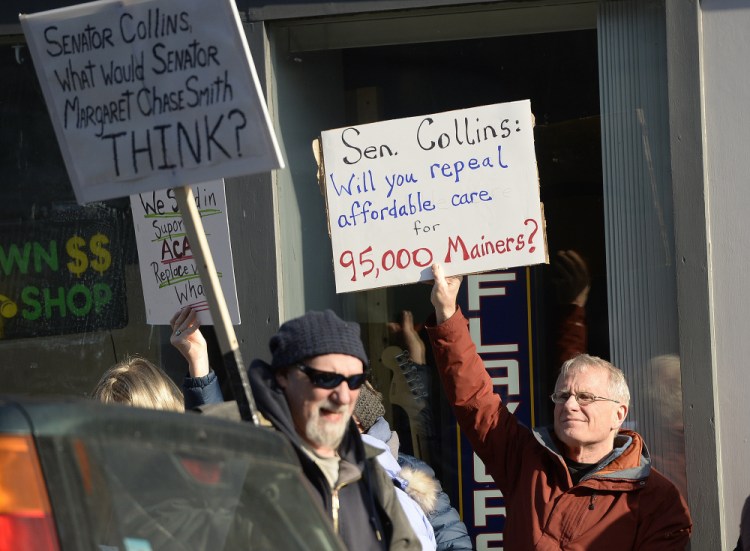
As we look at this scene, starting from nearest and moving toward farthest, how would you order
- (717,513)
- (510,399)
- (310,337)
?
(310,337) < (717,513) < (510,399)

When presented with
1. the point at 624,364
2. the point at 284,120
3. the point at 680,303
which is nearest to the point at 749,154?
the point at 680,303

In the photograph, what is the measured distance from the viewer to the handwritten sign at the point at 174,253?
4281mm

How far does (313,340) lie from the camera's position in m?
2.82

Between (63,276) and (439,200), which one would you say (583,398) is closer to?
(439,200)

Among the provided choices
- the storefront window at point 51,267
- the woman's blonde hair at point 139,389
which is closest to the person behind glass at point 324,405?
the woman's blonde hair at point 139,389

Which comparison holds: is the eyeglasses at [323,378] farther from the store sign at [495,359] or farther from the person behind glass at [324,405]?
the store sign at [495,359]

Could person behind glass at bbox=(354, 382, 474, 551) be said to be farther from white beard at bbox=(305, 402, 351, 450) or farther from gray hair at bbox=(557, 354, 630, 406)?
white beard at bbox=(305, 402, 351, 450)

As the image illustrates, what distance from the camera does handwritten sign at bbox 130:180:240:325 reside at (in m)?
4.28

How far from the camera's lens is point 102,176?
10.5ft

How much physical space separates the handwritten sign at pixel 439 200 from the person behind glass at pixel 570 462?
0.13 metres

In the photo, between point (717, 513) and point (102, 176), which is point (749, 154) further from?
point (102, 176)

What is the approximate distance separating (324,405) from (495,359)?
2.55m

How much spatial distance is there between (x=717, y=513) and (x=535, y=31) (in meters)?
2.20

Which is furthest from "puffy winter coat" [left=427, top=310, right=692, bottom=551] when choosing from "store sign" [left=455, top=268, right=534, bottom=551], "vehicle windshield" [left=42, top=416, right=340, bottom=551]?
"vehicle windshield" [left=42, top=416, right=340, bottom=551]
